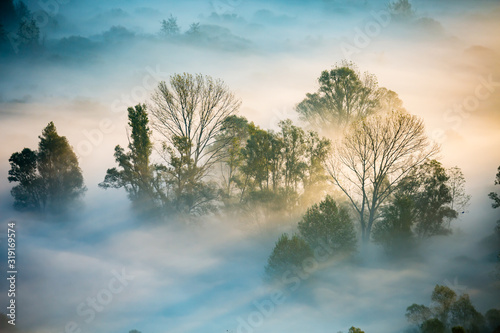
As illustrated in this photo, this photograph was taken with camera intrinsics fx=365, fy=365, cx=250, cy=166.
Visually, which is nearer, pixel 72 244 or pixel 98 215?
pixel 72 244

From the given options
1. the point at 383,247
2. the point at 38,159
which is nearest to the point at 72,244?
the point at 38,159

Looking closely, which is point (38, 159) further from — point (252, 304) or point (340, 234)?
point (340, 234)

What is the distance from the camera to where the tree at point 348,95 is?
64.1 m

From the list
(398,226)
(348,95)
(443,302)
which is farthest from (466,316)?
(348,95)

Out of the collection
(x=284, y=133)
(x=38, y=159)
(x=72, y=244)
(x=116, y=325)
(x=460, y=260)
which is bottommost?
(x=116, y=325)

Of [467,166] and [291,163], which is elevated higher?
[467,166]

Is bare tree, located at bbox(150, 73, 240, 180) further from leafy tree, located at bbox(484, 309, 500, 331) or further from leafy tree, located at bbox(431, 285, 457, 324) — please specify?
leafy tree, located at bbox(484, 309, 500, 331)

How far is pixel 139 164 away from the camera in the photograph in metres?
55.3

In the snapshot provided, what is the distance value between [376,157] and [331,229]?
36.3ft

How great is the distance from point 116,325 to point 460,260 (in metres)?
43.8

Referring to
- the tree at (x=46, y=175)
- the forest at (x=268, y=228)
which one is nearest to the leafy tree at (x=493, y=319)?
the forest at (x=268, y=228)

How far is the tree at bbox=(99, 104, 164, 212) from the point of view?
178ft

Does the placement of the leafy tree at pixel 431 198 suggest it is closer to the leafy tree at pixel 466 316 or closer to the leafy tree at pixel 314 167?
the leafy tree at pixel 314 167

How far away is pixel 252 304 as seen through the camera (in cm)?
4438
